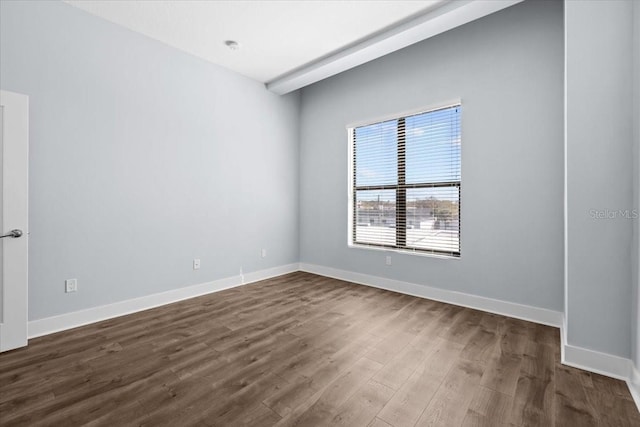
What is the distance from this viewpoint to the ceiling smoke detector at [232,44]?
137 inches

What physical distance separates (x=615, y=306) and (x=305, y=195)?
13.4 feet

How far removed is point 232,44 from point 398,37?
1960mm

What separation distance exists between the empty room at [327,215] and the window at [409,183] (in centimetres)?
3

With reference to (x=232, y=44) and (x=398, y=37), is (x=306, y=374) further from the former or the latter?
(x=232, y=44)

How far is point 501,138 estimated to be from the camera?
10.5 ft

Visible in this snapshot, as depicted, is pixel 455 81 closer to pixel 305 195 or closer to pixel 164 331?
pixel 305 195

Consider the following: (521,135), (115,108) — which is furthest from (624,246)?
(115,108)

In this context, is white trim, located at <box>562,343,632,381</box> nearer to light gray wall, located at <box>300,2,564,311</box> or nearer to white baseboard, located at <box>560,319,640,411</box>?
white baseboard, located at <box>560,319,640,411</box>

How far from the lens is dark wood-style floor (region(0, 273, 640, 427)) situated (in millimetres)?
1650

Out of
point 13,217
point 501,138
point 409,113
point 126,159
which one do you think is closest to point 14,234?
point 13,217

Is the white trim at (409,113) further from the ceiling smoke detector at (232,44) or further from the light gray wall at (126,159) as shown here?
the ceiling smoke detector at (232,44)

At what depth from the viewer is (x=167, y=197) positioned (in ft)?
11.8

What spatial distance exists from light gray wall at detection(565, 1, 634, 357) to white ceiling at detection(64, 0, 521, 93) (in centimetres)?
94

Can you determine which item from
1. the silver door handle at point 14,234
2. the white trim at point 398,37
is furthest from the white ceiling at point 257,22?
the silver door handle at point 14,234
